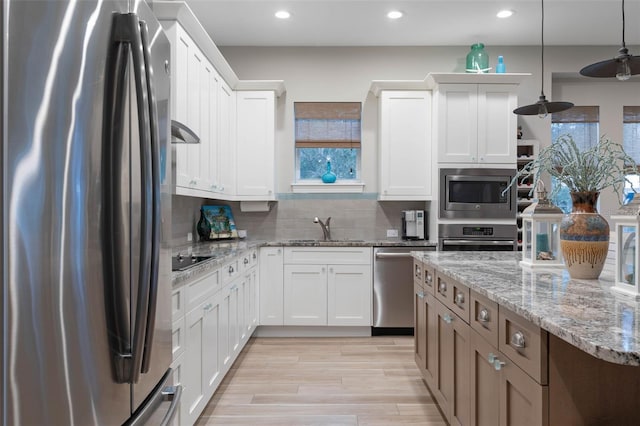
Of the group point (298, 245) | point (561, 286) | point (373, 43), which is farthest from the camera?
point (373, 43)

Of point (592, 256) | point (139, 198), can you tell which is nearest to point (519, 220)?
point (592, 256)

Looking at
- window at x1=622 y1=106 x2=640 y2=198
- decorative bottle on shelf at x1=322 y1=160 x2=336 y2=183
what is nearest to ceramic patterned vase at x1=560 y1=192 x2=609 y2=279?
decorative bottle on shelf at x1=322 y1=160 x2=336 y2=183

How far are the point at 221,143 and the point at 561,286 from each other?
3.01 meters

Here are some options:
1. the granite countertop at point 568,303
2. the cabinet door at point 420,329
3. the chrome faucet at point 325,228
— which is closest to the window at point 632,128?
the chrome faucet at point 325,228

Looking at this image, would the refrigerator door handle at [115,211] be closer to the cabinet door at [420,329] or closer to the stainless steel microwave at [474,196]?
the cabinet door at [420,329]

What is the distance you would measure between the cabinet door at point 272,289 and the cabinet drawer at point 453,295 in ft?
6.61

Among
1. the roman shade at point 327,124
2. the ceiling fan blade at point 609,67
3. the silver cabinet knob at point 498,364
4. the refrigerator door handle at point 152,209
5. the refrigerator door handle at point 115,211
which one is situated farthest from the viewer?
the roman shade at point 327,124

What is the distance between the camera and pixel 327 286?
411cm

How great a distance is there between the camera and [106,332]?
35.9 inches

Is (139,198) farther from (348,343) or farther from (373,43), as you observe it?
(373,43)

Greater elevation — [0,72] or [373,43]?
[373,43]

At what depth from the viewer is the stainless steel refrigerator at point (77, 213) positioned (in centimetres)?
65

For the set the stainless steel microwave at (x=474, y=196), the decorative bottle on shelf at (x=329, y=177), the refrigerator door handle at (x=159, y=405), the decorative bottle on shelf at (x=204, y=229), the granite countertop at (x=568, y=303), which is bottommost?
the refrigerator door handle at (x=159, y=405)

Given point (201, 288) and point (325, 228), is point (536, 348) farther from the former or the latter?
point (325, 228)
